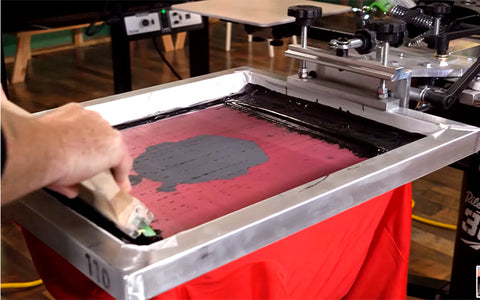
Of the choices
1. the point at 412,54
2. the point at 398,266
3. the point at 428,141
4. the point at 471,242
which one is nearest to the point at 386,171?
the point at 428,141

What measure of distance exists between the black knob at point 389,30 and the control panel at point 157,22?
1606mm

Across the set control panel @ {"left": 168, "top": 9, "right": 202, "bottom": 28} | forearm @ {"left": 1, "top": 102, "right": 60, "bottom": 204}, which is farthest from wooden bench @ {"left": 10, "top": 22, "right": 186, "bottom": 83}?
forearm @ {"left": 1, "top": 102, "right": 60, "bottom": 204}

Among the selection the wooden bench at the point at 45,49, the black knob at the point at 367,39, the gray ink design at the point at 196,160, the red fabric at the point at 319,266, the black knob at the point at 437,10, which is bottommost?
the wooden bench at the point at 45,49

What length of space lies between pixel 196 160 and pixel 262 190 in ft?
0.59

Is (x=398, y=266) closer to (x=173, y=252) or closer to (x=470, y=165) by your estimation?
(x=470, y=165)

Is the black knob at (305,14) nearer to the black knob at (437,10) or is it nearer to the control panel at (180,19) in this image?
the black knob at (437,10)

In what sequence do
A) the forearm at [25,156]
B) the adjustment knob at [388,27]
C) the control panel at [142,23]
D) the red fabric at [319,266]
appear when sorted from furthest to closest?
the control panel at [142,23]
the adjustment knob at [388,27]
the red fabric at [319,266]
the forearm at [25,156]

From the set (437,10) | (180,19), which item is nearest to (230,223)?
(437,10)

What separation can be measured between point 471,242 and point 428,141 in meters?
0.59

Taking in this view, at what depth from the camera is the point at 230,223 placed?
2.85ft

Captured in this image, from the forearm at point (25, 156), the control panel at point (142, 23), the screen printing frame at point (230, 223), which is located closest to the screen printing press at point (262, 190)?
the screen printing frame at point (230, 223)

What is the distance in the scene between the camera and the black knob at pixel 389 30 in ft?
4.01

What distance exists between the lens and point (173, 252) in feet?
2.63

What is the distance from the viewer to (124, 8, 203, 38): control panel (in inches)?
106
